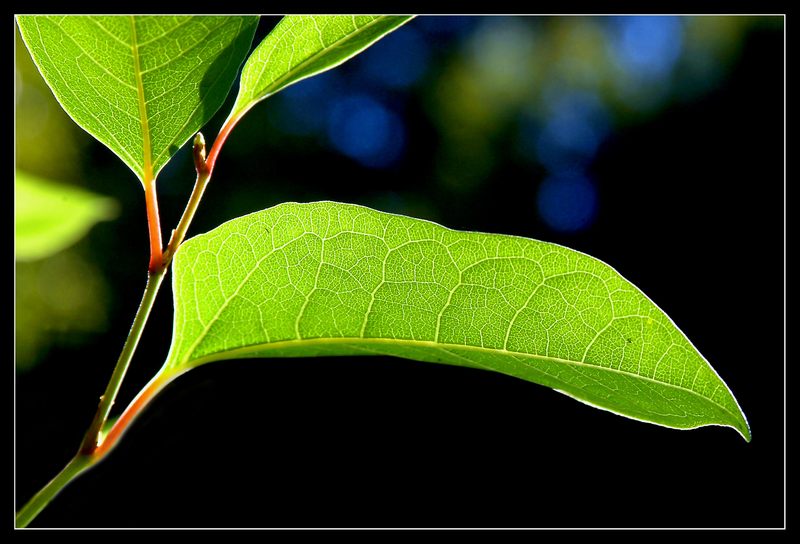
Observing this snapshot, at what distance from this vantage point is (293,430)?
4824mm

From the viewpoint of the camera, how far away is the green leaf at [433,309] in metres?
0.73

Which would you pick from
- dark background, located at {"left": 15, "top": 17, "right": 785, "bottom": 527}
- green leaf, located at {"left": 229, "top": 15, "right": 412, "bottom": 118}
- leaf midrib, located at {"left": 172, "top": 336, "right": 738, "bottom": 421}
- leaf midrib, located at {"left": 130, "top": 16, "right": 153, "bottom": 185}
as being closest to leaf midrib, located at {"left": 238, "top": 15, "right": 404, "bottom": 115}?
green leaf, located at {"left": 229, "top": 15, "right": 412, "bottom": 118}

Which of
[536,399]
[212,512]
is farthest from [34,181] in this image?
[536,399]

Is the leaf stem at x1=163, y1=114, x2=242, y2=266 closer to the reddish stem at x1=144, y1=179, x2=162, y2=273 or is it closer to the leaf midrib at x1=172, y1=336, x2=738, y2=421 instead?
the reddish stem at x1=144, y1=179, x2=162, y2=273

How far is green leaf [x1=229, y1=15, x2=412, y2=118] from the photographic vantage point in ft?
2.60

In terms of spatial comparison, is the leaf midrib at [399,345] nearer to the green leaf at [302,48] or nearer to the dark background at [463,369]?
the green leaf at [302,48]

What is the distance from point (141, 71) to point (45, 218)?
487 mm

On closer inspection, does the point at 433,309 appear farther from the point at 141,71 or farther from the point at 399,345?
the point at 141,71

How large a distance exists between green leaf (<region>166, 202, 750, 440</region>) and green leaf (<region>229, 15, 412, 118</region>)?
0.16 m

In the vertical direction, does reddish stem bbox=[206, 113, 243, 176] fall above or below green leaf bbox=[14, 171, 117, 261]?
above

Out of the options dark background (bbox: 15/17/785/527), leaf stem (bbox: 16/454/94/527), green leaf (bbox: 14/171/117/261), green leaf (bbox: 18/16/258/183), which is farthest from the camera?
dark background (bbox: 15/17/785/527)

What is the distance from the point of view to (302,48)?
81 centimetres

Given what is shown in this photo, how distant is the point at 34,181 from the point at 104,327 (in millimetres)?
4508

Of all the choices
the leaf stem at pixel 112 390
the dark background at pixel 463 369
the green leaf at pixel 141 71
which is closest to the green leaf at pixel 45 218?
the green leaf at pixel 141 71
